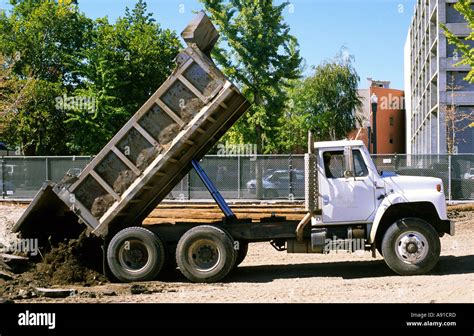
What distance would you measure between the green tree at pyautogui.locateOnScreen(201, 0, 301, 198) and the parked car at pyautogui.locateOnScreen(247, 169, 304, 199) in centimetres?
879

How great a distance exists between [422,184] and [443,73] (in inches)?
1196

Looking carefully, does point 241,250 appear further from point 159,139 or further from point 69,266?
point 69,266

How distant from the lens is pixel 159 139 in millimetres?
11172

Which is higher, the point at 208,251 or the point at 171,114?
the point at 171,114

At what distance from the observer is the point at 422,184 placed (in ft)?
37.3

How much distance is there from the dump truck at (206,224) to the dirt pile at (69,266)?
511 millimetres

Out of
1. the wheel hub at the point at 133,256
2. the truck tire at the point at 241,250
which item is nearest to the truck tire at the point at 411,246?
the truck tire at the point at 241,250

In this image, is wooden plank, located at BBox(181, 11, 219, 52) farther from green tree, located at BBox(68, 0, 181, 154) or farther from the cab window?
green tree, located at BBox(68, 0, 181, 154)

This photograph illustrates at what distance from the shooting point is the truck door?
1132 centimetres

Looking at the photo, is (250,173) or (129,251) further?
(250,173)

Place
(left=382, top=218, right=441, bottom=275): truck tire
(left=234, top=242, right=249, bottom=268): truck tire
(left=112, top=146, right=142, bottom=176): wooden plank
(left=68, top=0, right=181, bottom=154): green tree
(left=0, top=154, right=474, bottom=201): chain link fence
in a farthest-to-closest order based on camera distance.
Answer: (left=68, top=0, right=181, bottom=154): green tree → (left=0, top=154, right=474, bottom=201): chain link fence → (left=234, top=242, right=249, bottom=268): truck tire → (left=112, top=146, right=142, bottom=176): wooden plank → (left=382, top=218, right=441, bottom=275): truck tire

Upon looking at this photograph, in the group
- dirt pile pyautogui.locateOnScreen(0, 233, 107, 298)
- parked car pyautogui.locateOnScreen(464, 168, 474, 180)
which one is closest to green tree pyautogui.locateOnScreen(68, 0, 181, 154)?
parked car pyautogui.locateOnScreen(464, 168, 474, 180)

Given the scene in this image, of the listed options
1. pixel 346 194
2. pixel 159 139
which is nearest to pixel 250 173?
pixel 346 194
